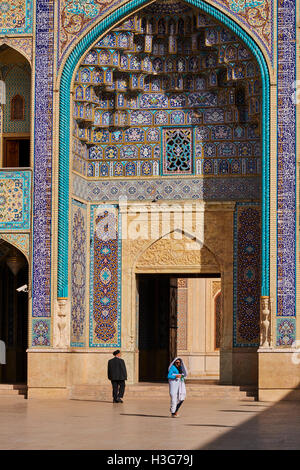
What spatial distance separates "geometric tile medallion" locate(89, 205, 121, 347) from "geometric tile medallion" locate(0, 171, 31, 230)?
5.06 ft

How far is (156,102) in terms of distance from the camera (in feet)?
56.9

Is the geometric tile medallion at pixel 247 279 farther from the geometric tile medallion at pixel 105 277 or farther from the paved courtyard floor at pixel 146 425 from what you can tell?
the geometric tile medallion at pixel 105 277

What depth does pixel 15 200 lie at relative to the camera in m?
16.1

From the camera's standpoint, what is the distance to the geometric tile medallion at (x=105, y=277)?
1691cm

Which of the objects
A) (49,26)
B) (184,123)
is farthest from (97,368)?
(49,26)

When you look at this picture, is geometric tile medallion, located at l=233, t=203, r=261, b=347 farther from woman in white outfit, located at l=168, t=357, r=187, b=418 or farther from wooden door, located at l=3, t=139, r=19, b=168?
woman in white outfit, located at l=168, t=357, r=187, b=418

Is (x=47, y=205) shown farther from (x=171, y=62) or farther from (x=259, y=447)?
(x=259, y=447)

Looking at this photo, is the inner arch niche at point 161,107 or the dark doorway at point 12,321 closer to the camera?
the inner arch niche at point 161,107

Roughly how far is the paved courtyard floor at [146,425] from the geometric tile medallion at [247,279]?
1.65m

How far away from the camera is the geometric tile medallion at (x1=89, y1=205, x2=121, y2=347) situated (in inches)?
666

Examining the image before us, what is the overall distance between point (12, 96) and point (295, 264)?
5539 mm

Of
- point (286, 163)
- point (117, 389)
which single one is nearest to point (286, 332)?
point (286, 163)

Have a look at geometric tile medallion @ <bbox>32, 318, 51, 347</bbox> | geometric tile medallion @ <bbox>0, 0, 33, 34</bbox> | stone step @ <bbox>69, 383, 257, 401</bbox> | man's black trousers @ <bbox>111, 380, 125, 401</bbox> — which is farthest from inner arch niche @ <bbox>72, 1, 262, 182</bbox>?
man's black trousers @ <bbox>111, 380, 125, 401</bbox>

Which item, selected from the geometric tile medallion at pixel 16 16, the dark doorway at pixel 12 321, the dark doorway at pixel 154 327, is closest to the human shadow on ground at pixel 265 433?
the dark doorway at pixel 154 327
